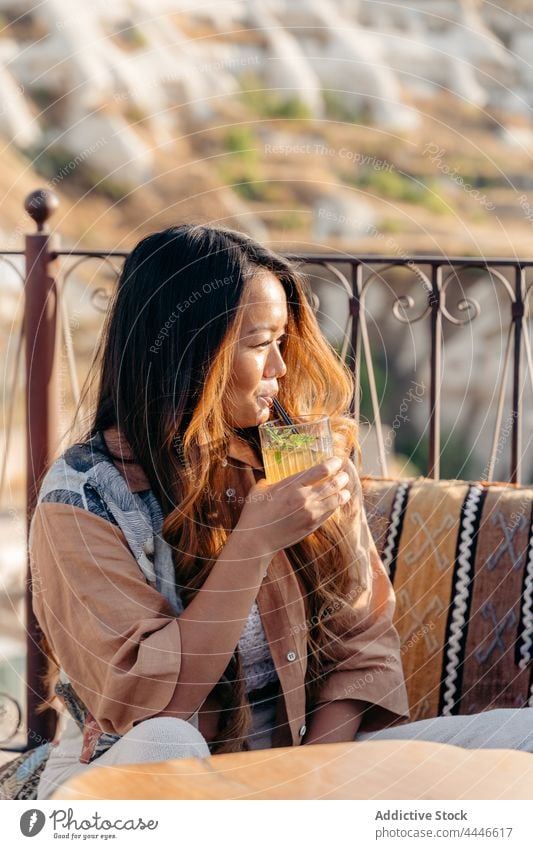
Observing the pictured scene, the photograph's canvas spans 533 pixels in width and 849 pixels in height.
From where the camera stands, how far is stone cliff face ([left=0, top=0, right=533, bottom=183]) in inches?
502

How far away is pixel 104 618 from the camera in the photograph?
103 cm

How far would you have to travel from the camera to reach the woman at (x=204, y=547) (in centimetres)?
103

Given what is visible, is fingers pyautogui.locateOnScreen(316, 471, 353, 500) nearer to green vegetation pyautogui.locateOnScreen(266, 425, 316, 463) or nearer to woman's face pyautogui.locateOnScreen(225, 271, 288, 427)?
green vegetation pyautogui.locateOnScreen(266, 425, 316, 463)

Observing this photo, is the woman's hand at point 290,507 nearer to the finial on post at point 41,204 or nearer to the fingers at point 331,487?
the fingers at point 331,487

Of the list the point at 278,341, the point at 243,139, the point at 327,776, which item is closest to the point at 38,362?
the point at 278,341

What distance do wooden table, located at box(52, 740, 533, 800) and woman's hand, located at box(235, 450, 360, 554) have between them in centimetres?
25

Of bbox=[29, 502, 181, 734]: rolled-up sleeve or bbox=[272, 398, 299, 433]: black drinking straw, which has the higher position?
bbox=[272, 398, 299, 433]: black drinking straw

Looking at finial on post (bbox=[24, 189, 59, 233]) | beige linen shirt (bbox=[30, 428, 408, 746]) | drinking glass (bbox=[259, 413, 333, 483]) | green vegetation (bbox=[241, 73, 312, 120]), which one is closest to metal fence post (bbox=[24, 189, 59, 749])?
finial on post (bbox=[24, 189, 59, 233])

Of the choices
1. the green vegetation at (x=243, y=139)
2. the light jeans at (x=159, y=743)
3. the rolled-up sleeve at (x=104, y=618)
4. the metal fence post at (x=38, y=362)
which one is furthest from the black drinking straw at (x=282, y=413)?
the green vegetation at (x=243, y=139)

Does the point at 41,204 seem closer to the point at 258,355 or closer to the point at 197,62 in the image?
the point at 258,355

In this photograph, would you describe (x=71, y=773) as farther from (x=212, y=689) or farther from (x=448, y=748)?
(x=448, y=748)

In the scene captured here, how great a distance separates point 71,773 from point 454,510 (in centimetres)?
73

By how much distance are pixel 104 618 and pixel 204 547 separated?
0.56 ft
